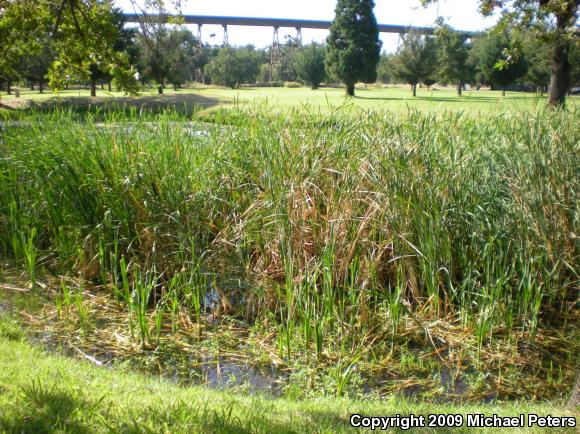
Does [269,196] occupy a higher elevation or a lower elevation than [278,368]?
higher

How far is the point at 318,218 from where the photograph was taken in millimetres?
5559

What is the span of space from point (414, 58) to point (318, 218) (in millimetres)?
37194

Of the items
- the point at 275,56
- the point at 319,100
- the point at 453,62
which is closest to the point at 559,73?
the point at 319,100

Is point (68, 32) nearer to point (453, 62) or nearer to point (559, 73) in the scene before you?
point (559, 73)

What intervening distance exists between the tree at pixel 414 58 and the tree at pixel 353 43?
71.1 inches

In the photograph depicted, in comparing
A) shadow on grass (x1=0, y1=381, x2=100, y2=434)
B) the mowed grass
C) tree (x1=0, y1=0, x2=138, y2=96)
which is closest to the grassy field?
tree (x1=0, y1=0, x2=138, y2=96)

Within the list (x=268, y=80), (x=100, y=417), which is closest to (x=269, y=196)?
(x=100, y=417)

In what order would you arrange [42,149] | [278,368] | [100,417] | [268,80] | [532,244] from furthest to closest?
1. [268,80]
2. [42,149]
3. [532,244]
4. [278,368]
5. [100,417]

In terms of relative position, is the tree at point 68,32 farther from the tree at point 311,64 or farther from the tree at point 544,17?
the tree at point 311,64

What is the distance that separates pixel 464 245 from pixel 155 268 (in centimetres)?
272

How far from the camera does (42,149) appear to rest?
6.40 meters

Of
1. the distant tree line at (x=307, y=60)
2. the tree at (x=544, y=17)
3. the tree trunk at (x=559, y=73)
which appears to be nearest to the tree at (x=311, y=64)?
the distant tree line at (x=307, y=60)

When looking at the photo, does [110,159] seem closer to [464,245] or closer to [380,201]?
[380,201]

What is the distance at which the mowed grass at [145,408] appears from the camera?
8.95 feet
